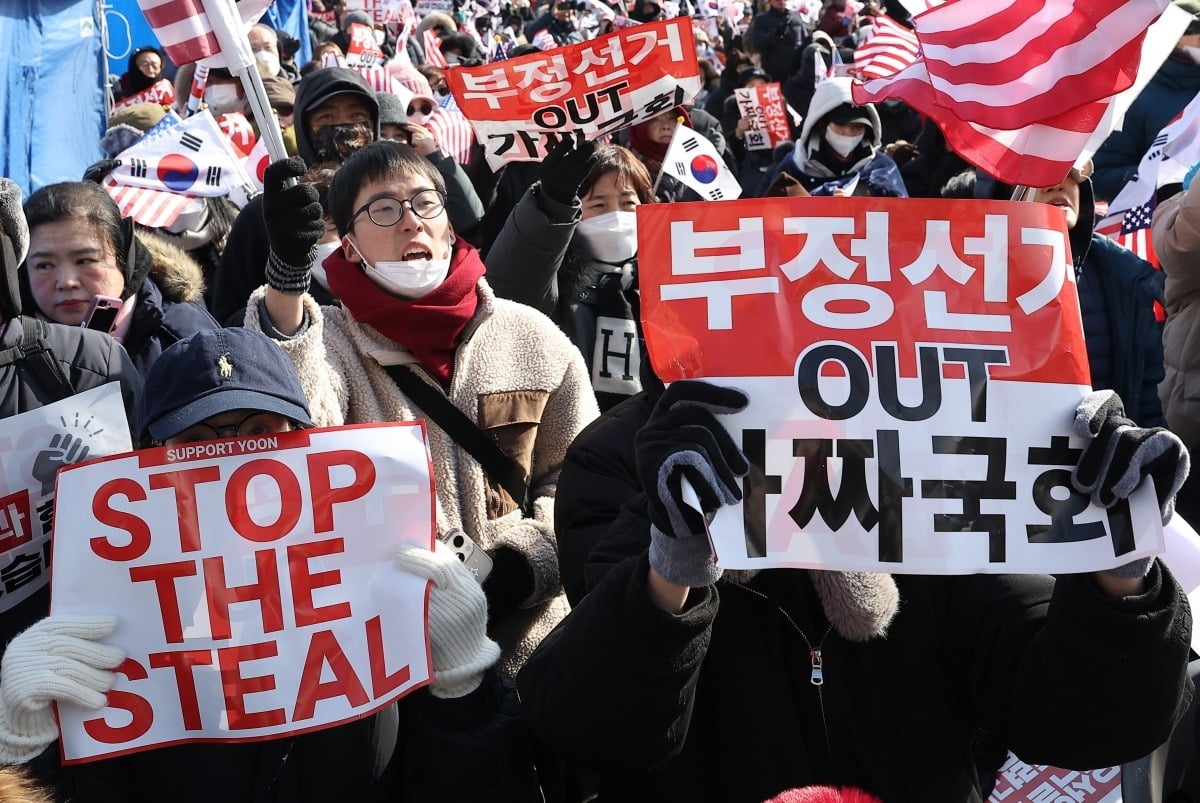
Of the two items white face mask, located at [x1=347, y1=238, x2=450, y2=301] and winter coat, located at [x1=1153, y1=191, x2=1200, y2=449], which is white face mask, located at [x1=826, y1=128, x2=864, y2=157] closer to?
winter coat, located at [x1=1153, y1=191, x2=1200, y2=449]

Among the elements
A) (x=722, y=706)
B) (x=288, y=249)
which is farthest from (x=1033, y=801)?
(x=288, y=249)

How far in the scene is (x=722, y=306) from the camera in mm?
2234

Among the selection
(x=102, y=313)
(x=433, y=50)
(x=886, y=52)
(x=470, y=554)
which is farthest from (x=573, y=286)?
(x=433, y=50)

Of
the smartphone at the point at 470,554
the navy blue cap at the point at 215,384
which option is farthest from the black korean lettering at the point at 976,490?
the navy blue cap at the point at 215,384

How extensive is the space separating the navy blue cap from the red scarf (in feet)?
1.68

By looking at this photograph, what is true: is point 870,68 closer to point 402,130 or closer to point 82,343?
point 402,130

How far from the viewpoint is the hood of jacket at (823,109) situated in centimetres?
717

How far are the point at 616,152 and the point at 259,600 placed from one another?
2.62m

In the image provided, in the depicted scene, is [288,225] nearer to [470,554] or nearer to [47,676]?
[470,554]

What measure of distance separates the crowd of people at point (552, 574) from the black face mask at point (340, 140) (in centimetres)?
63

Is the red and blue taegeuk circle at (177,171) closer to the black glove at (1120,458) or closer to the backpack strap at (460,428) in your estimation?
the backpack strap at (460,428)

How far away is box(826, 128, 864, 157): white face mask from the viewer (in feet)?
23.7

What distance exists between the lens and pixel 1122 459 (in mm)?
2088

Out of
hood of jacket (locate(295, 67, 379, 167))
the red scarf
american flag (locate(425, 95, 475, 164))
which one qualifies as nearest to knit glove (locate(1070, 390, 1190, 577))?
the red scarf
